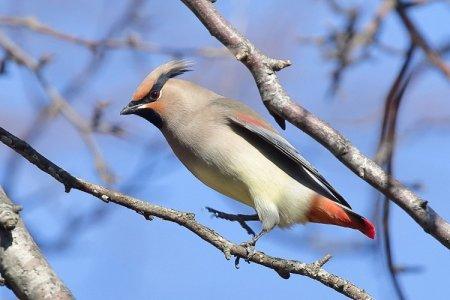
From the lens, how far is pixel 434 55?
165 centimetres

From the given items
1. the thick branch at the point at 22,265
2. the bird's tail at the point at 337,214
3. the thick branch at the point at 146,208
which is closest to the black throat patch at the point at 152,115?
the bird's tail at the point at 337,214

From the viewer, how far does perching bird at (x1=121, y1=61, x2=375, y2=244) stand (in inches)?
146

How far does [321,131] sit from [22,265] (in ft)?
2.54

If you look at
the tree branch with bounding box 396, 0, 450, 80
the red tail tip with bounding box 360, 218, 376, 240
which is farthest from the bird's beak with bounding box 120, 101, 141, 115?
the tree branch with bounding box 396, 0, 450, 80

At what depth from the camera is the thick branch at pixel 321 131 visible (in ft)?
7.09

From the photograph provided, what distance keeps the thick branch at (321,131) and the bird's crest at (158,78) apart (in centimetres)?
177

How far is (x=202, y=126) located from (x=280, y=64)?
5.18 ft

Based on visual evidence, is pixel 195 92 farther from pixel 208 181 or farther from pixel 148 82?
pixel 208 181

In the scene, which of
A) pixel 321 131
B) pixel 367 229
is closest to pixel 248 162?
pixel 367 229

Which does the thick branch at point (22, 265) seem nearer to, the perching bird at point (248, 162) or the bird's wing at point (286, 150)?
the perching bird at point (248, 162)

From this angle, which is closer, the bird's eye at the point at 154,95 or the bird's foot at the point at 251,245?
the bird's foot at the point at 251,245

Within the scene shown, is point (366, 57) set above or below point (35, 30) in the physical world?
above

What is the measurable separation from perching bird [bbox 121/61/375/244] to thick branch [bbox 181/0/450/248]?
135 cm

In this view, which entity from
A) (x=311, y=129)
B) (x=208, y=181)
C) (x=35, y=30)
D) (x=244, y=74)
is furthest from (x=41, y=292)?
(x=244, y=74)
